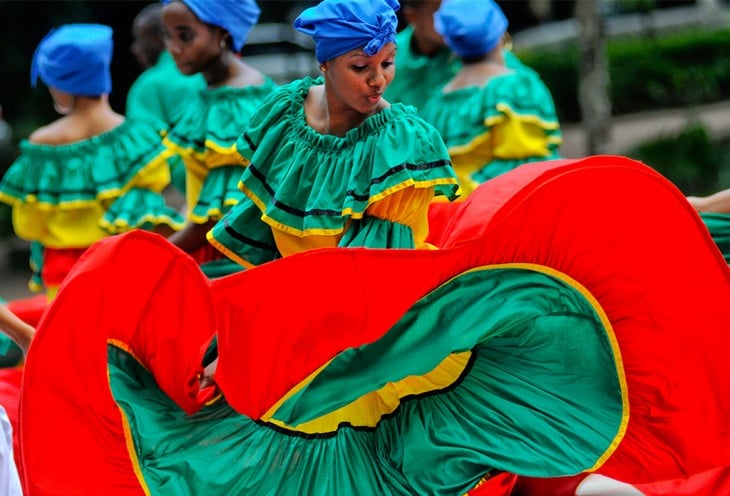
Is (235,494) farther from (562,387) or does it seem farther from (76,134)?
(76,134)

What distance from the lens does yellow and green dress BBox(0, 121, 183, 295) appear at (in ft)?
17.6

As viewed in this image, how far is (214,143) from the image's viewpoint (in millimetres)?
4840

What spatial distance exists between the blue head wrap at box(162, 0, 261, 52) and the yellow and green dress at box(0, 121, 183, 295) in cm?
70

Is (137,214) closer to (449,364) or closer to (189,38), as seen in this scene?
(189,38)

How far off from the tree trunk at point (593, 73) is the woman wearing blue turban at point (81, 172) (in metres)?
5.61

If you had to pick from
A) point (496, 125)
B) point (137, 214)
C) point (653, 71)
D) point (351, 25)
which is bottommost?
point (653, 71)

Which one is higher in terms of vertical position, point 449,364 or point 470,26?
point 470,26

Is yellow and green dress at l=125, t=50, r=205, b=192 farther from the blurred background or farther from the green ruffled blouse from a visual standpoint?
the blurred background

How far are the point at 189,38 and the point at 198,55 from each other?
75mm

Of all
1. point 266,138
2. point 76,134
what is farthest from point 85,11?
point 266,138

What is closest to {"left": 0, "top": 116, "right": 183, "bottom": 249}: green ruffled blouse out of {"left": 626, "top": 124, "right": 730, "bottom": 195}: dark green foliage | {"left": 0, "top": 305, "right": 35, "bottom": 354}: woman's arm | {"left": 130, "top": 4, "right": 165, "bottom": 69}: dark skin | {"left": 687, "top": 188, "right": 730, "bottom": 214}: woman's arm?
{"left": 0, "top": 305, "right": 35, "bottom": 354}: woman's arm

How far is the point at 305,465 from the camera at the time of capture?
3.64 m

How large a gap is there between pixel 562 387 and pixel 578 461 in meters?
0.22

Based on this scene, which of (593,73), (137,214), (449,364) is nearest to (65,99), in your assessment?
(137,214)
